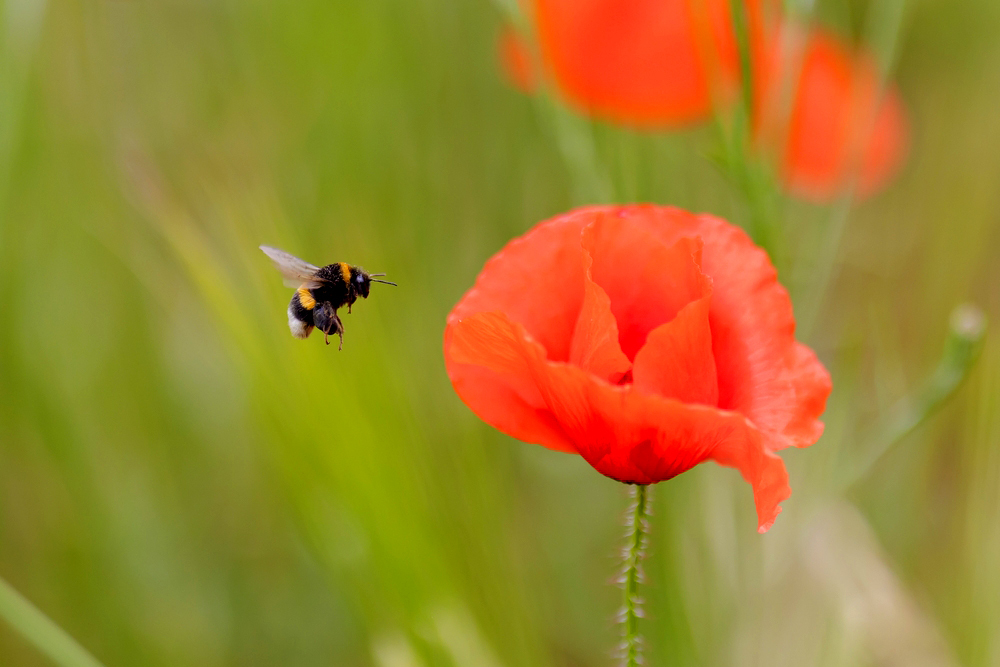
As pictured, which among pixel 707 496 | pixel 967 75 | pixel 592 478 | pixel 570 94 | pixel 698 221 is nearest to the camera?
pixel 698 221

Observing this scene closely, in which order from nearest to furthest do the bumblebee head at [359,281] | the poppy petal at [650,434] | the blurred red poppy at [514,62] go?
the poppy petal at [650,434]
the bumblebee head at [359,281]
the blurred red poppy at [514,62]

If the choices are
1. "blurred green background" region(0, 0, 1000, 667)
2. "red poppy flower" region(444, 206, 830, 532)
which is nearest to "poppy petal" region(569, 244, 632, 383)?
"red poppy flower" region(444, 206, 830, 532)

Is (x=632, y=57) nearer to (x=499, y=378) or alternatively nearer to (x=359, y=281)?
(x=359, y=281)

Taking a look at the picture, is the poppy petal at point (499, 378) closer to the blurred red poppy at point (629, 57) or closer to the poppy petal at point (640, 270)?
the poppy petal at point (640, 270)

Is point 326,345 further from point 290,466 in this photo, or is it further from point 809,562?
point 809,562

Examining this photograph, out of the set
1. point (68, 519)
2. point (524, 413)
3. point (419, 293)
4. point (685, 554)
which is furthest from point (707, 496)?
point (68, 519)

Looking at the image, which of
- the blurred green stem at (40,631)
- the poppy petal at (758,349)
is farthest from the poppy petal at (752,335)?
the blurred green stem at (40,631)
